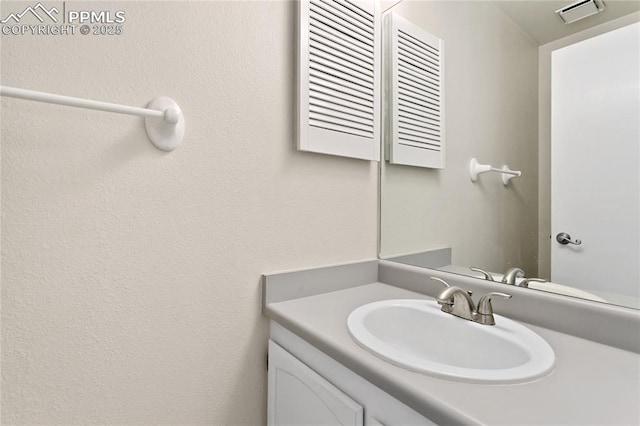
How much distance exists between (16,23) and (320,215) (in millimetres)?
890

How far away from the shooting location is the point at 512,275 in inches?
38.1

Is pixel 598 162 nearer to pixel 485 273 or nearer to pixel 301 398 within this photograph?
pixel 485 273

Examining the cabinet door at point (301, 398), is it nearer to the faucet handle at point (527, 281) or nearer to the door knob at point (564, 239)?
the faucet handle at point (527, 281)

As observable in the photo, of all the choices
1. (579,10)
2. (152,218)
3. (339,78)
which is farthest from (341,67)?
(152,218)

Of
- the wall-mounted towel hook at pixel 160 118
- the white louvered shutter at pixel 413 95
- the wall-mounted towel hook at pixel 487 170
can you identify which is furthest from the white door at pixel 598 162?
the wall-mounted towel hook at pixel 160 118

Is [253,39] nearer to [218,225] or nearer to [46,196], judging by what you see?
[218,225]

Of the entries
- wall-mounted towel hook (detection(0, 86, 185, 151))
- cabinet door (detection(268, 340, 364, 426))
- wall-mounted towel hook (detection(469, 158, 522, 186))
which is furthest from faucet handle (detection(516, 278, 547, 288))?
wall-mounted towel hook (detection(0, 86, 185, 151))

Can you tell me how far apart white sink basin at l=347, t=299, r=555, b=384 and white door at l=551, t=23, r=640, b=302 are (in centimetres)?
27

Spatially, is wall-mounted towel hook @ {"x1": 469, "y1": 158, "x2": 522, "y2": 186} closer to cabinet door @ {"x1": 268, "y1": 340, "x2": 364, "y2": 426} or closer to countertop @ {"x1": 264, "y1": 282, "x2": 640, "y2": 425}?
countertop @ {"x1": 264, "y1": 282, "x2": 640, "y2": 425}

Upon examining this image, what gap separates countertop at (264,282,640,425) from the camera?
19.7 inches

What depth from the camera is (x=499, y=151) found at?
3.41 feet

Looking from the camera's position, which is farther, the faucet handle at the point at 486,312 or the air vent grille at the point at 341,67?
the air vent grille at the point at 341,67

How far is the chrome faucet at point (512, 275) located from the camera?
0.96 m

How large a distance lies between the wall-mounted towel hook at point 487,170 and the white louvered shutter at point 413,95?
0.14 metres
